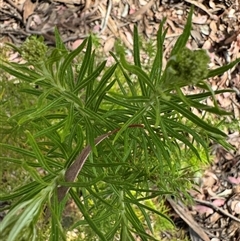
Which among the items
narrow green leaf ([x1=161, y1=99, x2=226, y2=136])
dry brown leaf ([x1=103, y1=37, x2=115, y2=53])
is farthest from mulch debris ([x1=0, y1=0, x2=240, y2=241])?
narrow green leaf ([x1=161, y1=99, x2=226, y2=136])

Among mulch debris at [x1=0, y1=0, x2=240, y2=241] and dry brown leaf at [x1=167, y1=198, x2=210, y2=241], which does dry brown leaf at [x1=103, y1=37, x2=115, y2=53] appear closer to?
mulch debris at [x1=0, y1=0, x2=240, y2=241]

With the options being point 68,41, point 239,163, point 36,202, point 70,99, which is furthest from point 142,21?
point 36,202

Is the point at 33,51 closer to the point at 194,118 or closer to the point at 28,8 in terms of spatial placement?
the point at 194,118

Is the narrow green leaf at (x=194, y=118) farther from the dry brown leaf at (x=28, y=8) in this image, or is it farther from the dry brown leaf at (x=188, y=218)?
the dry brown leaf at (x=28, y=8)

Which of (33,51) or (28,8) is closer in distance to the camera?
(33,51)

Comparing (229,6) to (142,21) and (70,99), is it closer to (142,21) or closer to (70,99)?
(142,21)

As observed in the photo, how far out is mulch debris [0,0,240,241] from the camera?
2410 mm

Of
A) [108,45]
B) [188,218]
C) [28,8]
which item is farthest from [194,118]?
[28,8]

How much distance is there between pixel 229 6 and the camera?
2.72 metres

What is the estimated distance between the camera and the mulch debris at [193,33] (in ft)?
7.91

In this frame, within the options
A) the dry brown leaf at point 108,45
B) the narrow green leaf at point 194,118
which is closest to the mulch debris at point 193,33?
the dry brown leaf at point 108,45

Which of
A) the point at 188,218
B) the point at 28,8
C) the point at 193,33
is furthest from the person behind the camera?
the point at 193,33

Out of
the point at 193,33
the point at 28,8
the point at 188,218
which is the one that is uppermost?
the point at 28,8

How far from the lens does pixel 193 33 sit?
2.66 meters
